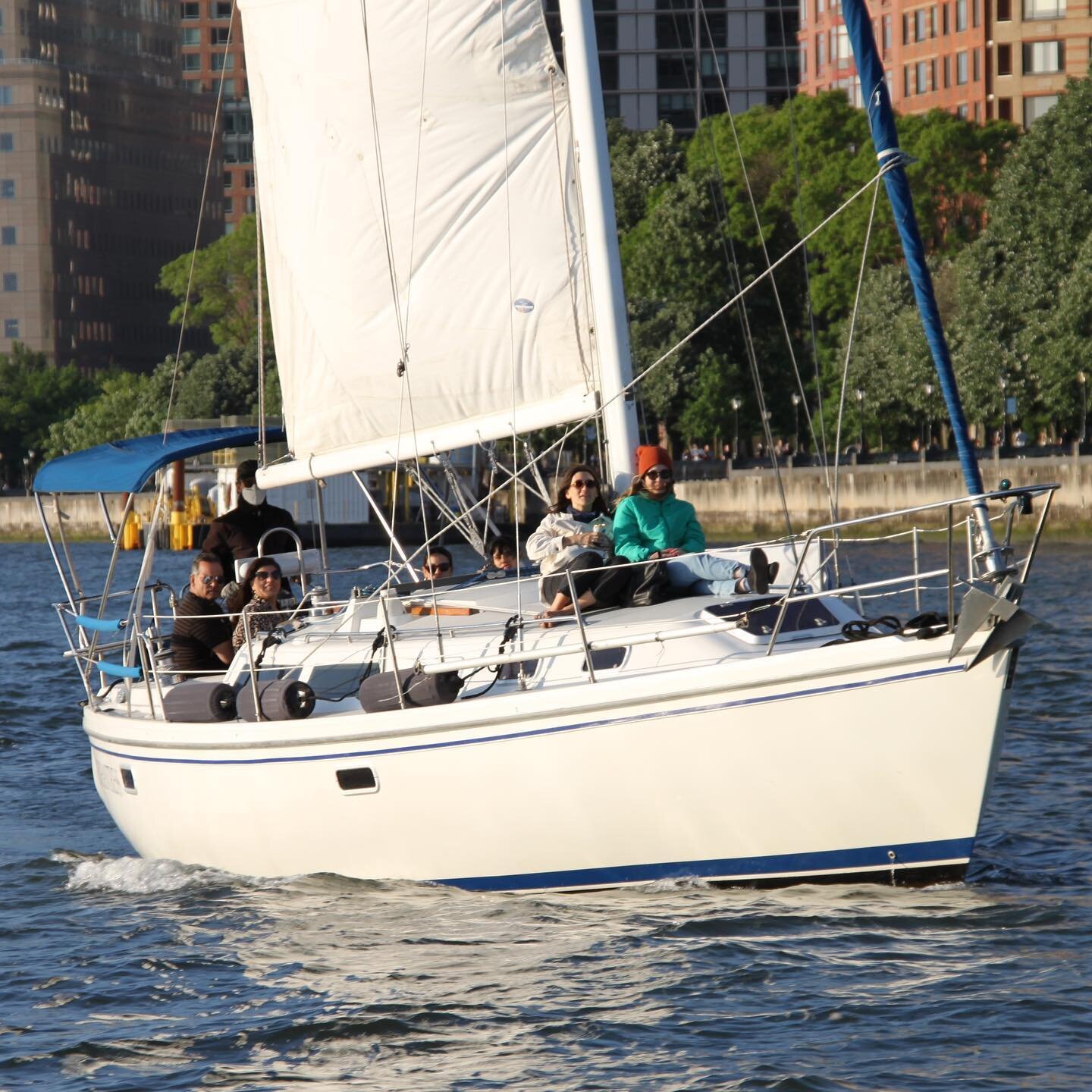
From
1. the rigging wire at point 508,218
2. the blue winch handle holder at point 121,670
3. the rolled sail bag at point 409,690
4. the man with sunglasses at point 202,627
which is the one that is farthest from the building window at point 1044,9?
the rolled sail bag at point 409,690

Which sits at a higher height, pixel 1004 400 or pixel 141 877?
pixel 1004 400

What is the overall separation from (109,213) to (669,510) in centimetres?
15995

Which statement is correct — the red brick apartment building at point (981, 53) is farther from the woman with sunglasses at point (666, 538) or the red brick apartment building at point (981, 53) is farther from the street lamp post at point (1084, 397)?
the woman with sunglasses at point (666, 538)

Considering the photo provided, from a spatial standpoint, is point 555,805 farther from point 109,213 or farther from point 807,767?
point 109,213

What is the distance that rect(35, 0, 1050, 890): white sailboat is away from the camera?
11.8 m

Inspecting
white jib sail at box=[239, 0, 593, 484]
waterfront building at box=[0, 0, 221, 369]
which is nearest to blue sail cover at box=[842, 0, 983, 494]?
white jib sail at box=[239, 0, 593, 484]

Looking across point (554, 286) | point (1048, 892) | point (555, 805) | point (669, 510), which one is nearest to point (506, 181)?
point (554, 286)

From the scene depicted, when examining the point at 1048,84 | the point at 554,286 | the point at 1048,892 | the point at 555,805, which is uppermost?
the point at 1048,84

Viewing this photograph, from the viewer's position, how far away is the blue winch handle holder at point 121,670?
15031mm

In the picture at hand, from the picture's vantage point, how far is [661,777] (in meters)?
12.1

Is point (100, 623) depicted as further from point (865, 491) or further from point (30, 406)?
point (30, 406)

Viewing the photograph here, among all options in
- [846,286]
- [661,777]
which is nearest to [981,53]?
[846,286]

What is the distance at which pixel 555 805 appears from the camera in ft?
40.8

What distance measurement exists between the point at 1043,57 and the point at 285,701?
98492mm
